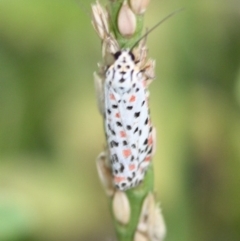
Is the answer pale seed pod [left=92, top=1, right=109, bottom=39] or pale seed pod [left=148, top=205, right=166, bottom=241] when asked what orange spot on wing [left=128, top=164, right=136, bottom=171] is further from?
pale seed pod [left=92, top=1, right=109, bottom=39]

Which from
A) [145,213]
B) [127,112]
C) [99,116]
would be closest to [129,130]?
[127,112]

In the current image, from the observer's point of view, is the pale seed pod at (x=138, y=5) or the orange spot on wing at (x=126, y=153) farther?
the orange spot on wing at (x=126, y=153)

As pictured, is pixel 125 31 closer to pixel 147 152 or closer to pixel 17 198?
pixel 147 152

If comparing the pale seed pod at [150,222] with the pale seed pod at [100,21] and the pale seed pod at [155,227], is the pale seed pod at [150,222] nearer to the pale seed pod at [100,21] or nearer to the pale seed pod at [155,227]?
the pale seed pod at [155,227]

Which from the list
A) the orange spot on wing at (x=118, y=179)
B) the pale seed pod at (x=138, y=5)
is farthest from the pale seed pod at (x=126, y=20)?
the orange spot on wing at (x=118, y=179)

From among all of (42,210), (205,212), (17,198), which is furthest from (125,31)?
(205,212)

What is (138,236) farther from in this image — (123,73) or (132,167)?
(123,73)
